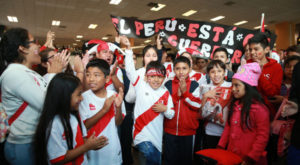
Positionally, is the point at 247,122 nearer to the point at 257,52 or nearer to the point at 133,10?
the point at 257,52

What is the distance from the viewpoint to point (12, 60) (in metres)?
1.44

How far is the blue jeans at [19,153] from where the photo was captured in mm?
1343

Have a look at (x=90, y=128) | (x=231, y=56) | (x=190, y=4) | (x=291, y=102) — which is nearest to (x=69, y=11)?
(x=190, y=4)

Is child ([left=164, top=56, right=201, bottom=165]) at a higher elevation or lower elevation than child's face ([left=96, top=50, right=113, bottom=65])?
lower

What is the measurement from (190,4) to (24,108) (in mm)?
7678

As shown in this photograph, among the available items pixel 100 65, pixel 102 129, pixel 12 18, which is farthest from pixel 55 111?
pixel 12 18

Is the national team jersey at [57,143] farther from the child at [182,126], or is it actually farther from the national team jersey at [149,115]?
the child at [182,126]

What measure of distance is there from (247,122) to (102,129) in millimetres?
1355

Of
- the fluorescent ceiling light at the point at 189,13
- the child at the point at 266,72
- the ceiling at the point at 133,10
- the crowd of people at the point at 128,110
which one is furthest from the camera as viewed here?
the fluorescent ceiling light at the point at 189,13

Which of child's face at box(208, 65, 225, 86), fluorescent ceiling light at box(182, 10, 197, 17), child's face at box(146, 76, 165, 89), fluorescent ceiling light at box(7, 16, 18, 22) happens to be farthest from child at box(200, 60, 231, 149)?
fluorescent ceiling light at box(7, 16, 18, 22)

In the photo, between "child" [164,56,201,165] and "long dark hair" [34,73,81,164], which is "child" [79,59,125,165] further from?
"child" [164,56,201,165]

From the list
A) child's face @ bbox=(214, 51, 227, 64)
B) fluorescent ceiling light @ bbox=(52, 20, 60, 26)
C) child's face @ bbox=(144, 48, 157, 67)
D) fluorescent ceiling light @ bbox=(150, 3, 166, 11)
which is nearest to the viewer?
child's face @ bbox=(144, 48, 157, 67)

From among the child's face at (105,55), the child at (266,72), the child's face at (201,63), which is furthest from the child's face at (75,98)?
the child's face at (201,63)

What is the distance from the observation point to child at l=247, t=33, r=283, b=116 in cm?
227
